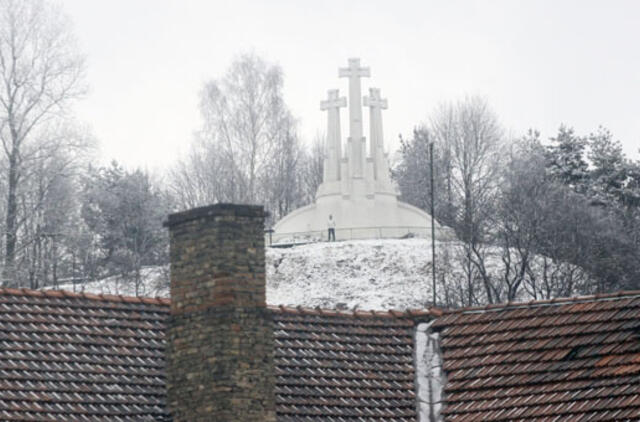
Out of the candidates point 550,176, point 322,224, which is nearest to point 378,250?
point 322,224

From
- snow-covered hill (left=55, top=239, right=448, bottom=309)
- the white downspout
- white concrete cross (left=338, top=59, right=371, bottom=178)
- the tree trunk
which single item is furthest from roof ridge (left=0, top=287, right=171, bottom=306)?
white concrete cross (left=338, top=59, right=371, bottom=178)

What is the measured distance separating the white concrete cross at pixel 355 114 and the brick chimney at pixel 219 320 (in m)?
53.5

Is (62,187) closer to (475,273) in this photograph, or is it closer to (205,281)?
(475,273)

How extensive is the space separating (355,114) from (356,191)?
10.4 feet

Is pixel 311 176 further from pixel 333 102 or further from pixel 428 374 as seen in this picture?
pixel 428 374

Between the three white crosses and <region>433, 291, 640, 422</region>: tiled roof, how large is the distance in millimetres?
51054

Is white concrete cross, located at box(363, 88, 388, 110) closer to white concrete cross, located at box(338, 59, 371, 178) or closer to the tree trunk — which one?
white concrete cross, located at box(338, 59, 371, 178)

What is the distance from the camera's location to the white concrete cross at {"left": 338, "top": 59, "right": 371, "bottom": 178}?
249ft

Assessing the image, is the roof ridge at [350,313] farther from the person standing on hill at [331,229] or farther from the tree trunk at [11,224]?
the person standing on hill at [331,229]

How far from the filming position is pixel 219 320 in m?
21.8

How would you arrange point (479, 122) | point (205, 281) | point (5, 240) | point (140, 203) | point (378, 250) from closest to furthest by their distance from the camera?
point (205, 281), point (5, 240), point (378, 250), point (140, 203), point (479, 122)

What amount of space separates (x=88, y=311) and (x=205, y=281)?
206cm

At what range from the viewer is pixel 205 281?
22016 mm

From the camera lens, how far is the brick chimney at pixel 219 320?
21516 millimetres
